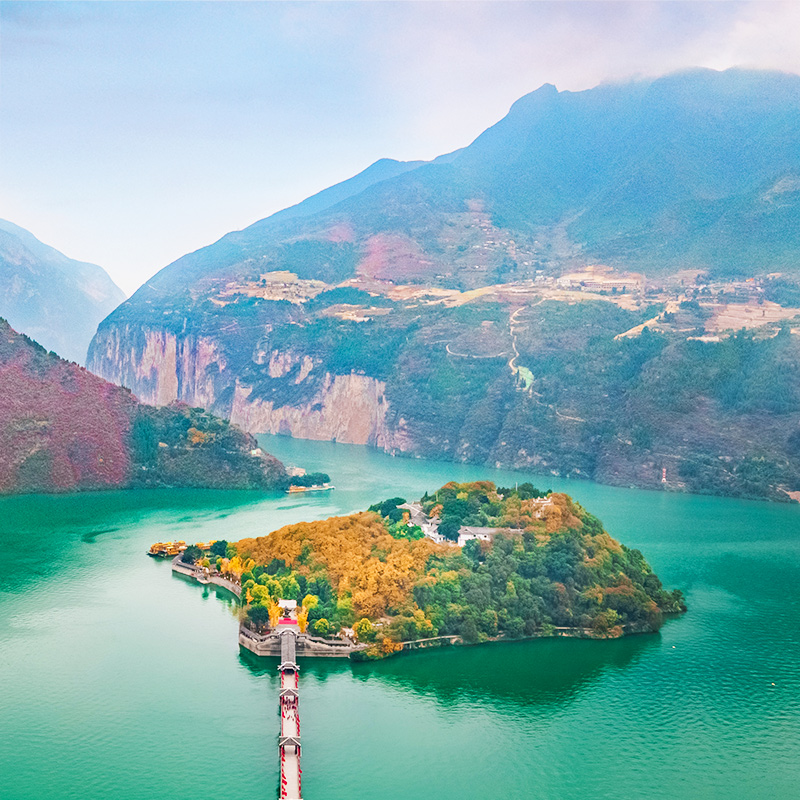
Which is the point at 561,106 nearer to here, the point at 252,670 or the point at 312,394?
the point at 312,394

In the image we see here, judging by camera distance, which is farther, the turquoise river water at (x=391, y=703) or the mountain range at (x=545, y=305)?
the mountain range at (x=545, y=305)

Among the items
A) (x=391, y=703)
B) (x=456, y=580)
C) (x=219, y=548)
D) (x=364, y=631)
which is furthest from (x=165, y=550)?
(x=391, y=703)

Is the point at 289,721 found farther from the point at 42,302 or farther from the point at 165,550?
the point at 42,302

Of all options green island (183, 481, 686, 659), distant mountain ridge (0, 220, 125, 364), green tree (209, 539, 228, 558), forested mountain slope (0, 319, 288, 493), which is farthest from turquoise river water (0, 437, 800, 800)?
distant mountain ridge (0, 220, 125, 364)

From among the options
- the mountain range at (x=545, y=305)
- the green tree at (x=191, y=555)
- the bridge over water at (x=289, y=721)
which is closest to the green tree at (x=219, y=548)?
the green tree at (x=191, y=555)

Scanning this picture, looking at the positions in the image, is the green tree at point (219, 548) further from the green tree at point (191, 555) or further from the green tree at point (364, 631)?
the green tree at point (364, 631)

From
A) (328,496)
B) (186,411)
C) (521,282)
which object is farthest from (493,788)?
(521,282)

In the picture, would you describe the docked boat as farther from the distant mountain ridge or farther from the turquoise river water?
the distant mountain ridge
